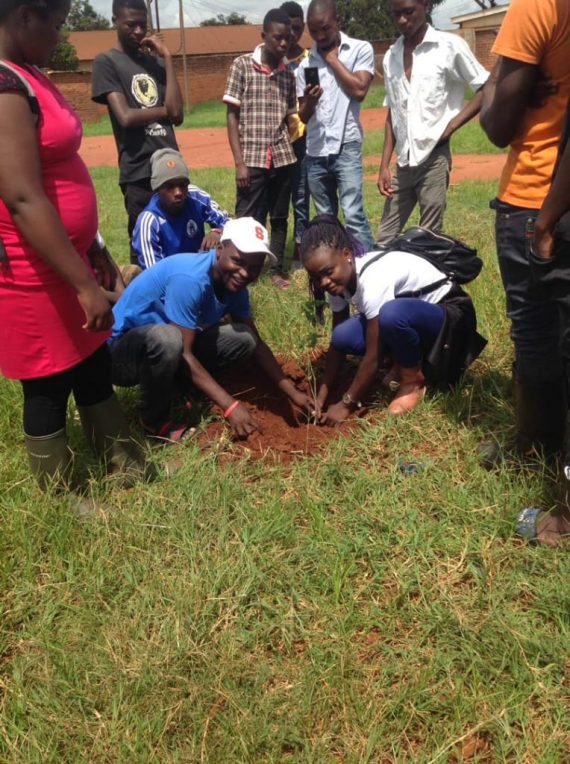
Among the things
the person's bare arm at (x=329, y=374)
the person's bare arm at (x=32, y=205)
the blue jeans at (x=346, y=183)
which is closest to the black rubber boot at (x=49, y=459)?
the person's bare arm at (x=32, y=205)

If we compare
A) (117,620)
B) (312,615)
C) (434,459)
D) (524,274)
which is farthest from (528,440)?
(117,620)

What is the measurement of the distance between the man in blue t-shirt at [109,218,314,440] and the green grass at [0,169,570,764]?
0.39 m

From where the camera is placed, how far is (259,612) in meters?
2.18

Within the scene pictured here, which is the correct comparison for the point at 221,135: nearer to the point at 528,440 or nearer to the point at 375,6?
the point at 528,440

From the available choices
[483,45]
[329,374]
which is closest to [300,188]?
[329,374]

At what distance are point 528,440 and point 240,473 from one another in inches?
45.7

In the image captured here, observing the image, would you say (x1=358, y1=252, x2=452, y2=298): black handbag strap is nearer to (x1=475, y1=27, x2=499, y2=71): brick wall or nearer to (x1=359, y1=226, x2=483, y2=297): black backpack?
(x1=359, y1=226, x2=483, y2=297): black backpack

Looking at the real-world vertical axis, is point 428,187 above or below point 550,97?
below

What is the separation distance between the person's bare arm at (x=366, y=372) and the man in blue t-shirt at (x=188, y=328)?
6.3 inches

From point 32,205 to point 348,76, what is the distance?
352cm

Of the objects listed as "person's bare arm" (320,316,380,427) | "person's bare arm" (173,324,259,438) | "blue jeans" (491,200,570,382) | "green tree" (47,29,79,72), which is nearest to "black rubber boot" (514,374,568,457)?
"blue jeans" (491,200,570,382)

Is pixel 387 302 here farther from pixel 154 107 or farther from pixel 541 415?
pixel 154 107

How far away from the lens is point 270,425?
136 inches

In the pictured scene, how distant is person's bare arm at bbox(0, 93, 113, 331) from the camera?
6.40 feet
